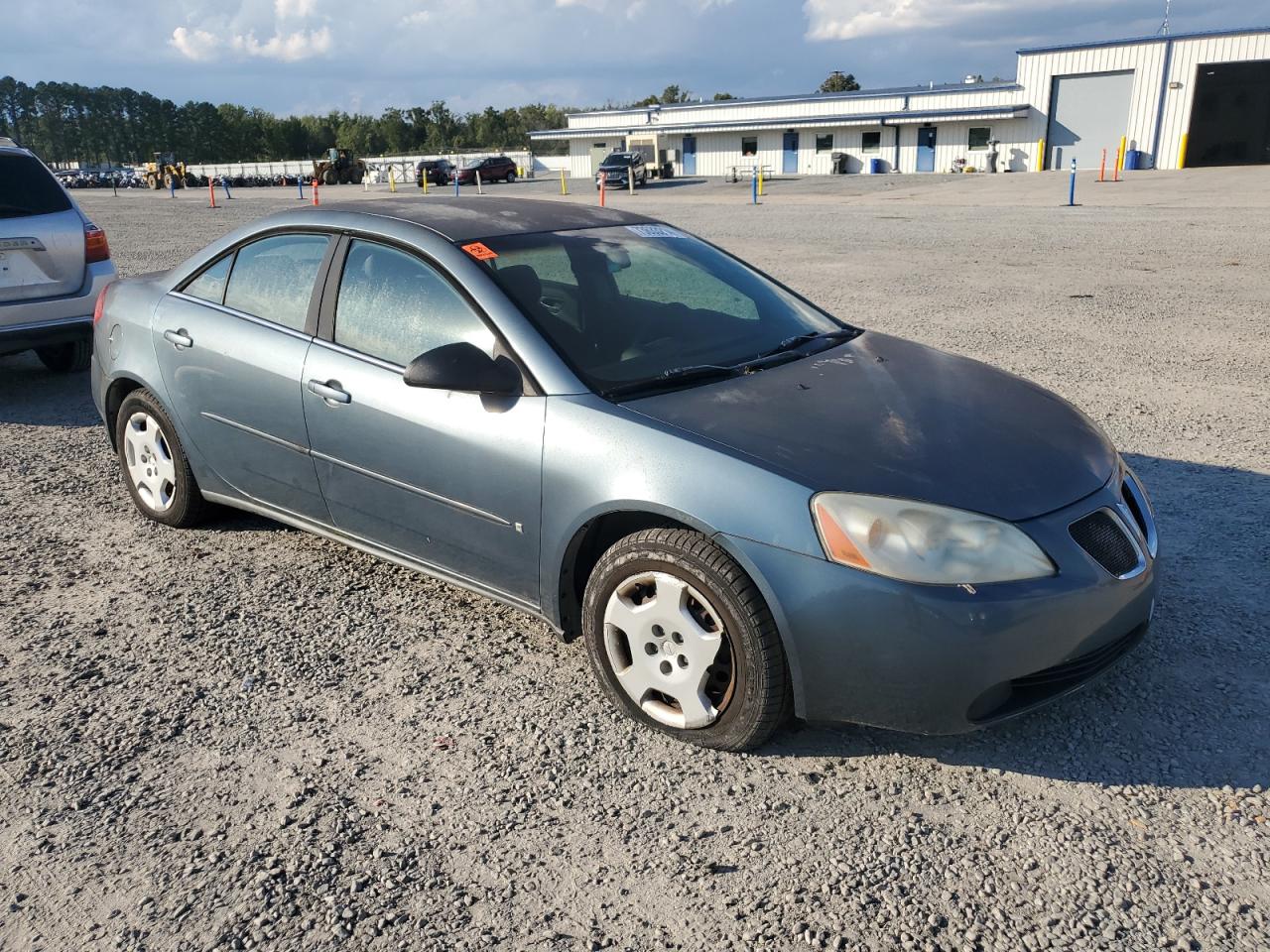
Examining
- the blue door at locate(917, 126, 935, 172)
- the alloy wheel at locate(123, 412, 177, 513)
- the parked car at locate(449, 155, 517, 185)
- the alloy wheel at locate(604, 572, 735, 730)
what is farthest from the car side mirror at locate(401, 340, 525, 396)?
the blue door at locate(917, 126, 935, 172)

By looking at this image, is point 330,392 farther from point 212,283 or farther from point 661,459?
point 661,459

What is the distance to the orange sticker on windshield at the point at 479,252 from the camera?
3588 mm

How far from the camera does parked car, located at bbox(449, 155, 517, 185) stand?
56.2 meters

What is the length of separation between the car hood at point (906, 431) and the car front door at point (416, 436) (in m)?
0.50

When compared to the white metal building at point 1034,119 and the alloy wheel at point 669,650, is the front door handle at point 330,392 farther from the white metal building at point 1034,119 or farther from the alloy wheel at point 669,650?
the white metal building at point 1034,119

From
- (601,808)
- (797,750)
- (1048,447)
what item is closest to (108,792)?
(601,808)

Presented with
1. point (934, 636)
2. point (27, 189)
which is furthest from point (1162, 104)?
point (934, 636)

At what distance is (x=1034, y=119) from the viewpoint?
51.4 m

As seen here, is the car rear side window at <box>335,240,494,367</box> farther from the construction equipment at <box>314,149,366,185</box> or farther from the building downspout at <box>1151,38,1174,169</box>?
the construction equipment at <box>314,149,366,185</box>

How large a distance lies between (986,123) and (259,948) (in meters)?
57.7

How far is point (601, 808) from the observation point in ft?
9.20

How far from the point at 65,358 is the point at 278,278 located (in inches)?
202

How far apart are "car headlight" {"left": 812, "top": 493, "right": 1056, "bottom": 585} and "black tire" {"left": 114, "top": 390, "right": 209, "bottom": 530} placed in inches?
123

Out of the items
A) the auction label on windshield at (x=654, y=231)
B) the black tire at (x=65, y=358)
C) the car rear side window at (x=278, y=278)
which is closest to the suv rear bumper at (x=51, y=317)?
the black tire at (x=65, y=358)
